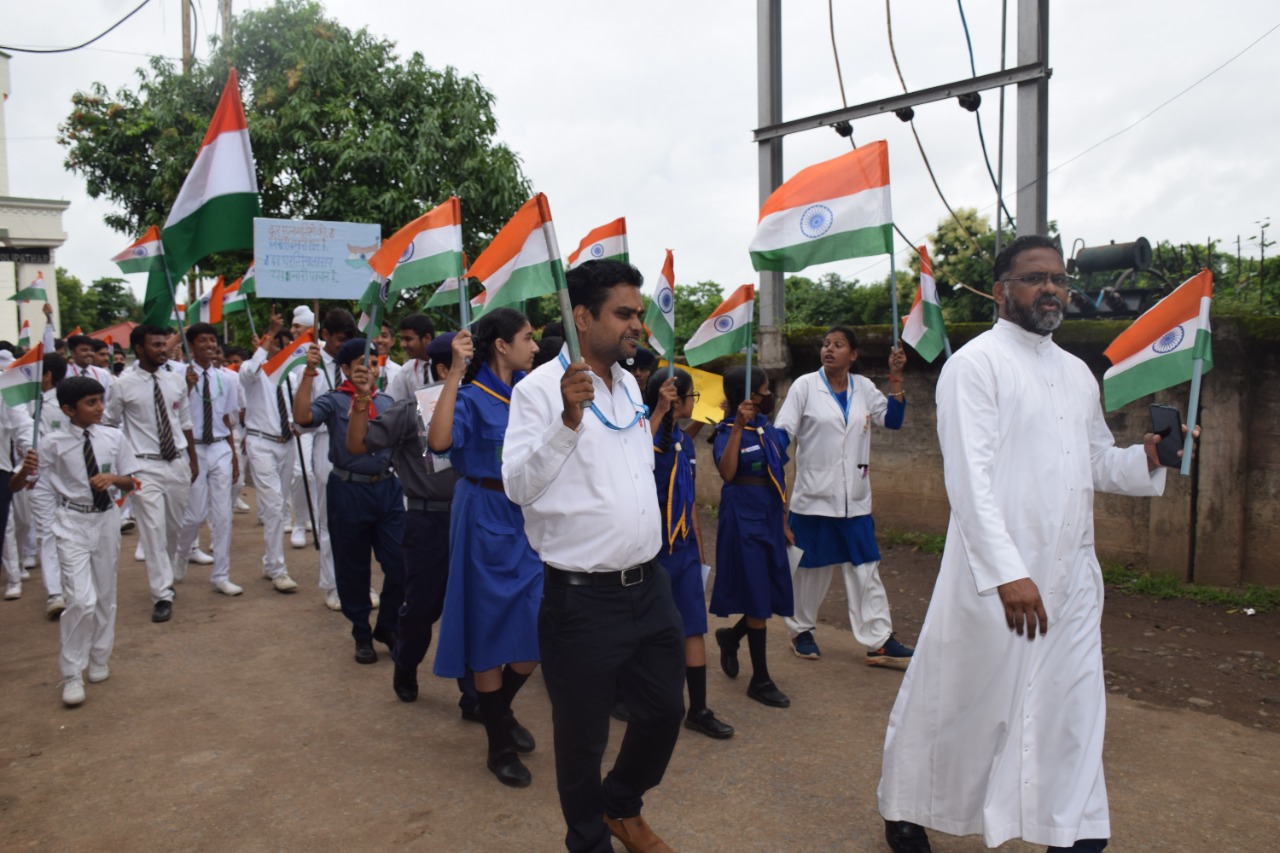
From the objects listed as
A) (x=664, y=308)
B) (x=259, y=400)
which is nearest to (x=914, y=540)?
(x=664, y=308)

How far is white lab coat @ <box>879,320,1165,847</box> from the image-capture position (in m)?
3.08

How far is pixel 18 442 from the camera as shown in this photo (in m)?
7.24

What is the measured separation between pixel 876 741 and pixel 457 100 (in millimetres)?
15095

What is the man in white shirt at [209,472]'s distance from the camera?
25.4 ft

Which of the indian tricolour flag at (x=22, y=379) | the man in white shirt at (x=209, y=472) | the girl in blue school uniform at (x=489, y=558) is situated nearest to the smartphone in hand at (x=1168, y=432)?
the girl in blue school uniform at (x=489, y=558)

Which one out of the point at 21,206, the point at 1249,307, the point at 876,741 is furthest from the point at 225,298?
the point at 21,206

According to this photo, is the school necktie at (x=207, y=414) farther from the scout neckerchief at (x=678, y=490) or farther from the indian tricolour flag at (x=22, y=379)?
the scout neckerchief at (x=678, y=490)

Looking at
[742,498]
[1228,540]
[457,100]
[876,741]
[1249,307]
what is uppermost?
[457,100]

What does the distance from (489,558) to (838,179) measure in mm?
2659

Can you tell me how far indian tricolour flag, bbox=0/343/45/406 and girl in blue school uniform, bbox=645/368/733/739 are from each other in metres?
4.20

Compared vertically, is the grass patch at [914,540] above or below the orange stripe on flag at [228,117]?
below

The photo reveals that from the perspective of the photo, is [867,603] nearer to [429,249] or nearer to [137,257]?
[429,249]

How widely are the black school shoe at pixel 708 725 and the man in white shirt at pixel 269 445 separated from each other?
13.9 ft

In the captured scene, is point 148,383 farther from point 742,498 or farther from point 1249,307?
point 1249,307
